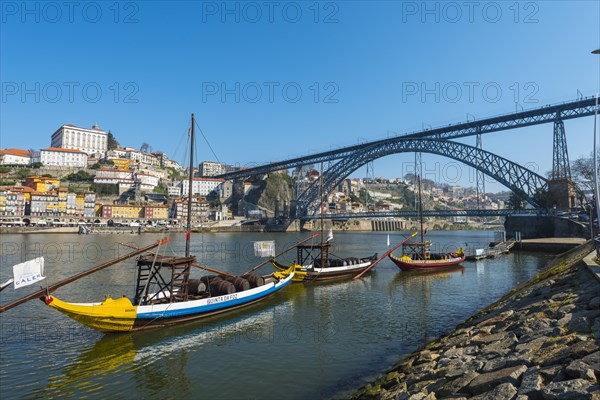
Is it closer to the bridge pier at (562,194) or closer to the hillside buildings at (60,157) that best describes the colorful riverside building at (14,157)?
the hillside buildings at (60,157)

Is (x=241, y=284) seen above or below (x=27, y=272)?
below

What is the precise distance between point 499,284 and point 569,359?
20184mm

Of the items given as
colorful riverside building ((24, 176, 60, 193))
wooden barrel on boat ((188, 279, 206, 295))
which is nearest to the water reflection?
wooden barrel on boat ((188, 279, 206, 295))

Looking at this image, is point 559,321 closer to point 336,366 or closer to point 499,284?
point 336,366

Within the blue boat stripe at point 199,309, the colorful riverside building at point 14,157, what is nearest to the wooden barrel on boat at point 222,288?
the blue boat stripe at point 199,309

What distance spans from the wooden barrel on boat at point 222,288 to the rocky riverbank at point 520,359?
29.0ft

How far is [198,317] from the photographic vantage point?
574 inches

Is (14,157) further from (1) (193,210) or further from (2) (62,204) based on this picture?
(1) (193,210)

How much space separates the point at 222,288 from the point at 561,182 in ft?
166

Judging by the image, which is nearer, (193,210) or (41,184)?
(41,184)

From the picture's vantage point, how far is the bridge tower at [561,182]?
47844mm

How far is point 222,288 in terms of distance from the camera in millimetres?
15914

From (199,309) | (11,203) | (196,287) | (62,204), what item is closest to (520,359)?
(199,309)

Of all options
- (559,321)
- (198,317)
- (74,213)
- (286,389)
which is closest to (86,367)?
(198,317)
